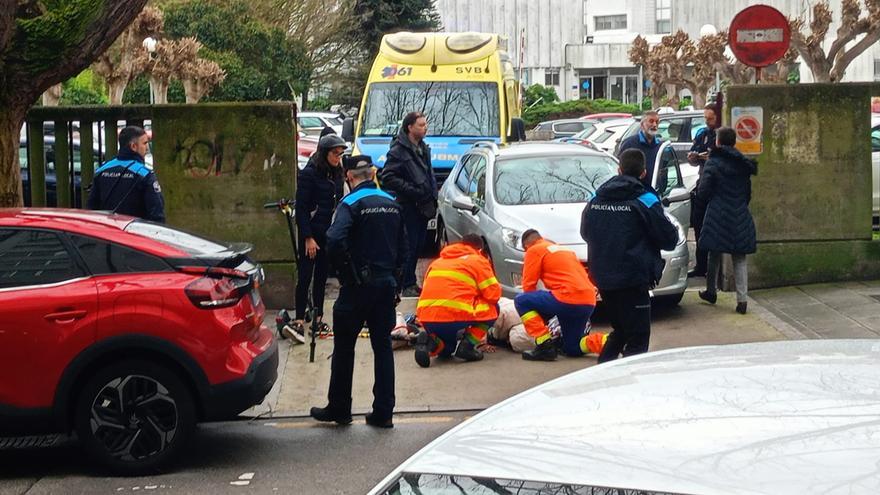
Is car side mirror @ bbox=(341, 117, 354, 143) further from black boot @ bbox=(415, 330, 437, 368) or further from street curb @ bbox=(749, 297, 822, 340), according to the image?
black boot @ bbox=(415, 330, 437, 368)

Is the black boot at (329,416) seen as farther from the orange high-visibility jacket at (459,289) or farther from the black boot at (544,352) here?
the black boot at (544,352)

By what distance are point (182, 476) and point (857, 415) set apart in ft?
17.8

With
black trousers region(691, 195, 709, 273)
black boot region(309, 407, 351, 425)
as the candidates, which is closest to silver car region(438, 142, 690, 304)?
black trousers region(691, 195, 709, 273)

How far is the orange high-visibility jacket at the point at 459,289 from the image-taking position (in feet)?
33.0

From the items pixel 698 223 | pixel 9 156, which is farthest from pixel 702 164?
pixel 9 156

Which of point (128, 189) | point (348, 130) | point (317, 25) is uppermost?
point (317, 25)

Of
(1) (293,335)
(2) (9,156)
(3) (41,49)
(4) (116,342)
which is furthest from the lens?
(2) (9,156)

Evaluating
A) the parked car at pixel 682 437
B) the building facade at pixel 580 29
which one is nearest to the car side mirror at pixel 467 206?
the parked car at pixel 682 437

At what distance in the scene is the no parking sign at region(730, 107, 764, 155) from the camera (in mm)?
12641

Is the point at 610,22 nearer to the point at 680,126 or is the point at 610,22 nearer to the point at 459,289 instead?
the point at 680,126

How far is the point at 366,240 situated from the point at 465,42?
10.7 m

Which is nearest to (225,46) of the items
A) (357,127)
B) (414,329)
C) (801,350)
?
(357,127)

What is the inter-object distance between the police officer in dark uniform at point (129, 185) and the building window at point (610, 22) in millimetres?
68385

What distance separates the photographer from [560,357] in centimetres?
1042
